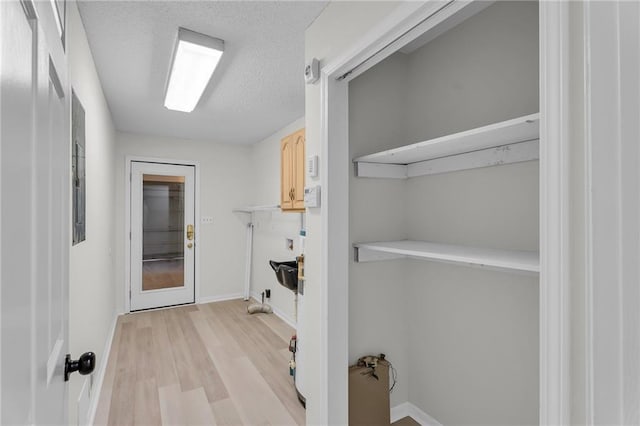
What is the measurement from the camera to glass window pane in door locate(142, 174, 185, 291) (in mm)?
4504

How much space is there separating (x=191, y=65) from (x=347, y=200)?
5.12 feet

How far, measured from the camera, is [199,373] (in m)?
2.72

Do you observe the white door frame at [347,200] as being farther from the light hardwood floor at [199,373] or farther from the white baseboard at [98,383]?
the white baseboard at [98,383]

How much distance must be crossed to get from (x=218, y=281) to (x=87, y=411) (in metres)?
2.96

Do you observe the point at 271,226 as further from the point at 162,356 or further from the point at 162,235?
the point at 162,356

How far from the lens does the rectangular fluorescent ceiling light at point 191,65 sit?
2.00 m

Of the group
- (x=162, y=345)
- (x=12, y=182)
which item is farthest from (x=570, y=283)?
(x=162, y=345)

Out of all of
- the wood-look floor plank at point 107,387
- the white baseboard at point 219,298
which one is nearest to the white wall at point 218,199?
the white baseboard at point 219,298

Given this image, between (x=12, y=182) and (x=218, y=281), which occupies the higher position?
(x=12, y=182)

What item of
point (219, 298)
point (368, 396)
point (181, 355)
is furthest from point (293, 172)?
point (219, 298)

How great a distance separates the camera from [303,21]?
1901mm

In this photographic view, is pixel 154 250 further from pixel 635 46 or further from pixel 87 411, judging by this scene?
pixel 635 46

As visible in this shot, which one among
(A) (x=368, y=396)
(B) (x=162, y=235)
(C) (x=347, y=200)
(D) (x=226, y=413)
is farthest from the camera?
(B) (x=162, y=235)

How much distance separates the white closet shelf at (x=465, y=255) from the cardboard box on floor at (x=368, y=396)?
26.3 inches
